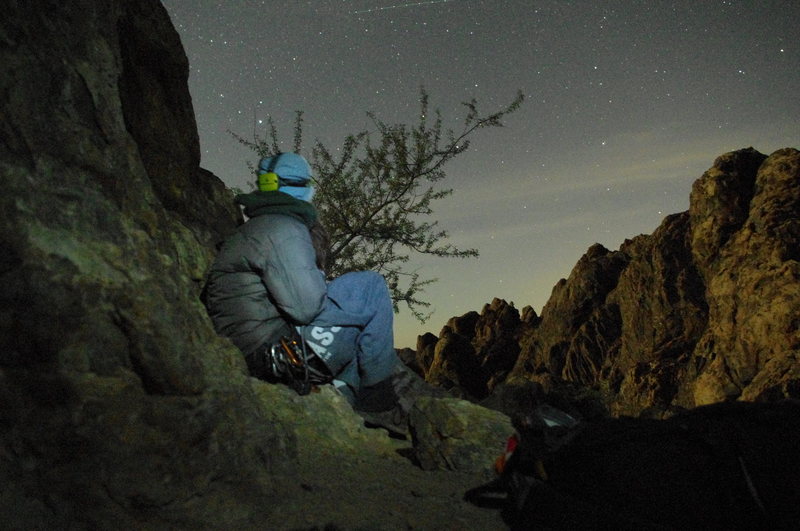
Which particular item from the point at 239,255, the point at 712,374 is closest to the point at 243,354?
the point at 239,255

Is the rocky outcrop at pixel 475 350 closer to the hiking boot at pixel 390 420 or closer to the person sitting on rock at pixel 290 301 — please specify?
the hiking boot at pixel 390 420

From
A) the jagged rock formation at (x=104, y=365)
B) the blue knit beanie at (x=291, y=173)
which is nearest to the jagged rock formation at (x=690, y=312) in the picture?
the blue knit beanie at (x=291, y=173)

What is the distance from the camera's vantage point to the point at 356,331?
4562mm

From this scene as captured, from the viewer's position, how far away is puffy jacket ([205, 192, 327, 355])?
4.06 metres

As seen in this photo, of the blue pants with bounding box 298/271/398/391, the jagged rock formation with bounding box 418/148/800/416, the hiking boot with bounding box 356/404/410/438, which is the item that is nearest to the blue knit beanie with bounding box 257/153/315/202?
the blue pants with bounding box 298/271/398/391

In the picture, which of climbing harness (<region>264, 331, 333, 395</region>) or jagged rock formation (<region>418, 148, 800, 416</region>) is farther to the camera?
jagged rock formation (<region>418, 148, 800, 416</region>)

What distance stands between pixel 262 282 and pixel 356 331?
936mm

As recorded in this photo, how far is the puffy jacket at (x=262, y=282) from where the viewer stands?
4062 millimetres

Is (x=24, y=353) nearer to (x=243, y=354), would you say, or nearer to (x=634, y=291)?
(x=243, y=354)

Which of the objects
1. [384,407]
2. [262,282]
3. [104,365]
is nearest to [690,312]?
[384,407]

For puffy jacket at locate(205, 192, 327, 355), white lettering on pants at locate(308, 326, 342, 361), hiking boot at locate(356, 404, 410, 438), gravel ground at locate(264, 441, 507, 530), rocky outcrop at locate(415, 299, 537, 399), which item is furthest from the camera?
rocky outcrop at locate(415, 299, 537, 399)

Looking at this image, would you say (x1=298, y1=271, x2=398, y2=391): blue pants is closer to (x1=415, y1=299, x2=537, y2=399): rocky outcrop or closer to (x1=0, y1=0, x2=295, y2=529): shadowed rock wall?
(x1=0, y1=0, x2=295, y2=529): shadowed rock wall

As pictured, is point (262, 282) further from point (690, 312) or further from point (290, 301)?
point (690, 312)

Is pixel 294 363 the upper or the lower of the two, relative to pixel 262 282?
lower
